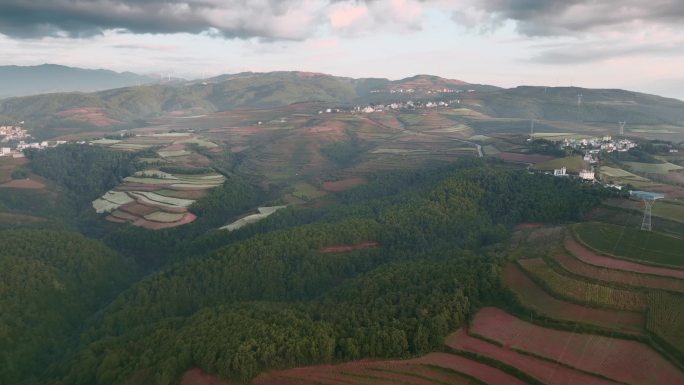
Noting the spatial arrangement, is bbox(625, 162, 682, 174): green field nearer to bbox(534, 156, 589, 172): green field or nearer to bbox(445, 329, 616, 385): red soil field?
bbox(534, 156, 589, 172): green field

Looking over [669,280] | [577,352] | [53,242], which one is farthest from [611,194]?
[53,242]

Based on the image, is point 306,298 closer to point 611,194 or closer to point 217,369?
point 217,369

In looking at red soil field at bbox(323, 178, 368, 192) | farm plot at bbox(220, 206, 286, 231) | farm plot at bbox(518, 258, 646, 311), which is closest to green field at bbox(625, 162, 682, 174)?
red soil field at bbox(323, 178, 368, 192)

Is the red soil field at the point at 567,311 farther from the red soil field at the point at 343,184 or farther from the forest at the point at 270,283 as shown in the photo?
the red soil field at the point at 343,184

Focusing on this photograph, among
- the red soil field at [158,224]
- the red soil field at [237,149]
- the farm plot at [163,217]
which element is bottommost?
the red soil field at [158,224]

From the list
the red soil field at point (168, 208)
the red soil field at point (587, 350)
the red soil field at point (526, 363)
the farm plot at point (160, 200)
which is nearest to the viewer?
the red soil field at point (587, 350)

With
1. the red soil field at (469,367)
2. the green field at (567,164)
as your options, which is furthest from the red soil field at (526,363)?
the green field at (567,164)

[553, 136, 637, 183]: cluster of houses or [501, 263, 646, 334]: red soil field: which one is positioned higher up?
[553, 136, 637, 183]: cluster of houses
